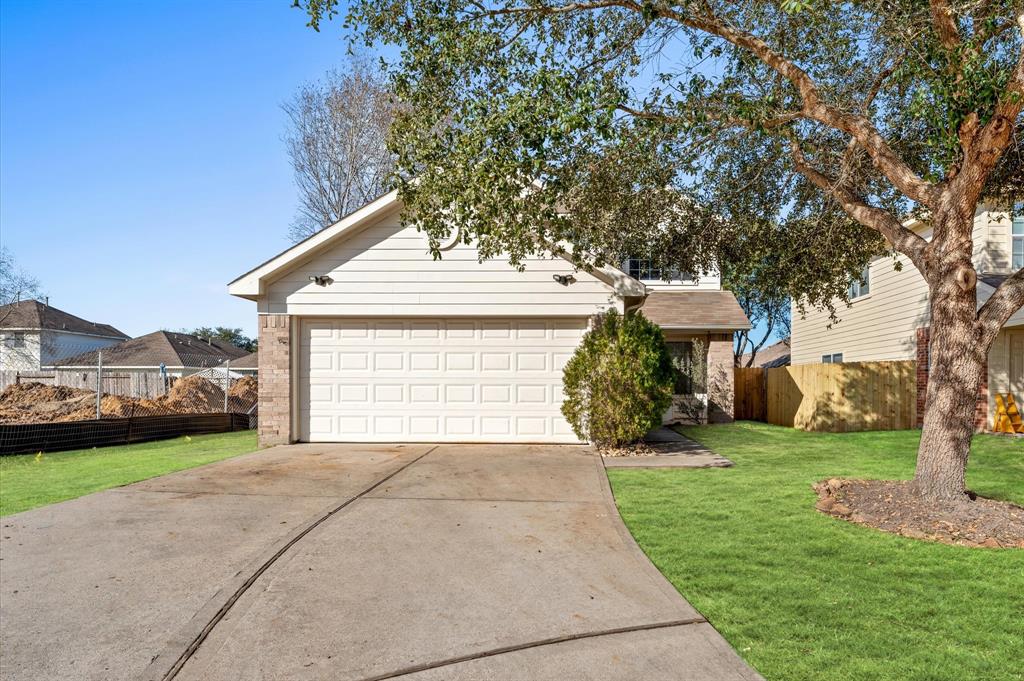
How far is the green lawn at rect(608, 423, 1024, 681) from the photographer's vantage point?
3486mm

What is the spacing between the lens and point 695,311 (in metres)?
18.0

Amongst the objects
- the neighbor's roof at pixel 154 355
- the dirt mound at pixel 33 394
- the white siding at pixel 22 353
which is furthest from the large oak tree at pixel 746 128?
the white siding at pixel 22 353

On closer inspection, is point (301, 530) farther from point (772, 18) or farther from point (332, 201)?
point (332, 201)

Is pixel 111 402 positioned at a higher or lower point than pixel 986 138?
lower

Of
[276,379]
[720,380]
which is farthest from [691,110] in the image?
[720,380]

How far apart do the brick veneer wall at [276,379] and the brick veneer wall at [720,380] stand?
37.4 ft

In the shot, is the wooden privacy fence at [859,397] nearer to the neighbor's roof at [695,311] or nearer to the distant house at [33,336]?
the neighbor's roof at [695,311]

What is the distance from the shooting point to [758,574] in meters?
4.83

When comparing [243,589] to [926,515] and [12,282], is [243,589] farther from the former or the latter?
[12,282]

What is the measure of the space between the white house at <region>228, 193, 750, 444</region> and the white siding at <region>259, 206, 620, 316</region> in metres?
0.02

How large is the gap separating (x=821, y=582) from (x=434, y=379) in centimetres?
827

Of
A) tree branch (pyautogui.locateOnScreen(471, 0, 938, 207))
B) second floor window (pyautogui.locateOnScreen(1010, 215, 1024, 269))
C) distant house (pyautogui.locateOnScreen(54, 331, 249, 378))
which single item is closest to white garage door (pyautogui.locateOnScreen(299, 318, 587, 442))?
tree branch (pyautogui.locateOnScreen(471, 0, 938, 207))

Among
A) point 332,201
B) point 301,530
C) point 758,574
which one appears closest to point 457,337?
point 301,530

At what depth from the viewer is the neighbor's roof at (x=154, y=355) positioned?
3491 centimetres
